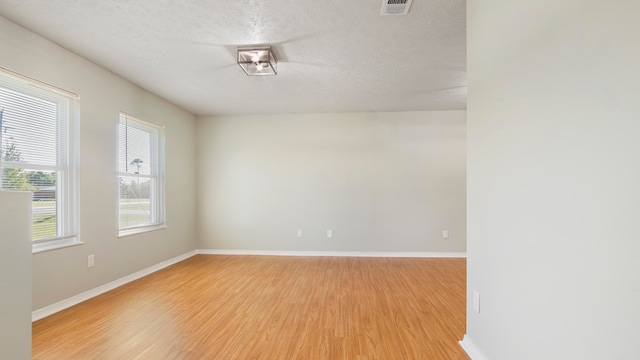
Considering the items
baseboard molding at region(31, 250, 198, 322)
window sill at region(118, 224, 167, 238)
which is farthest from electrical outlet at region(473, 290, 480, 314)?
window sill at region(118, 224, 167, 238)

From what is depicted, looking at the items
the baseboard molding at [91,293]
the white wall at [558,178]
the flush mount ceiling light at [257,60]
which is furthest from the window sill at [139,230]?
the white wall at [558,178]

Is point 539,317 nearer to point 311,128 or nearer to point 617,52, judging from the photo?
point 617,52

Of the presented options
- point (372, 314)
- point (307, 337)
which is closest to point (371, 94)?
point (372, 314)

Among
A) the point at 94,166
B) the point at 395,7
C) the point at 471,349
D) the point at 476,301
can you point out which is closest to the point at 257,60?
the point at 395,7

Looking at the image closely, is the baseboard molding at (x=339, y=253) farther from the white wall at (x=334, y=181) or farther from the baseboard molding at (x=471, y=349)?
the baseboard molding at (x=471, y=349)

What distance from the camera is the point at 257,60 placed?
2625 mm

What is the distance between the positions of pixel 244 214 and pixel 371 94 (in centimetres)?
304

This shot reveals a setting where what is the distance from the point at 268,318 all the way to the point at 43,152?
2.66 metres

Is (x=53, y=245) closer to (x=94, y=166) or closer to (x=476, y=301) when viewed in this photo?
(x=94, y=166)

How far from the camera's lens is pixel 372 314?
248cm

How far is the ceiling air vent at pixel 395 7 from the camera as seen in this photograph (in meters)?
1.89

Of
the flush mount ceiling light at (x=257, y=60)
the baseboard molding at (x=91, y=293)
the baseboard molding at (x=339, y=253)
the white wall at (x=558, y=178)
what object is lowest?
the baseboard molding at (x=339, y=253)

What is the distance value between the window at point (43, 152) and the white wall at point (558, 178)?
3717 millimetres

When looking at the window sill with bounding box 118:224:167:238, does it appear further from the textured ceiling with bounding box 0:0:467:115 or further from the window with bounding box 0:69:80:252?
the textured ceiling with bounding box 0:0:467:115
